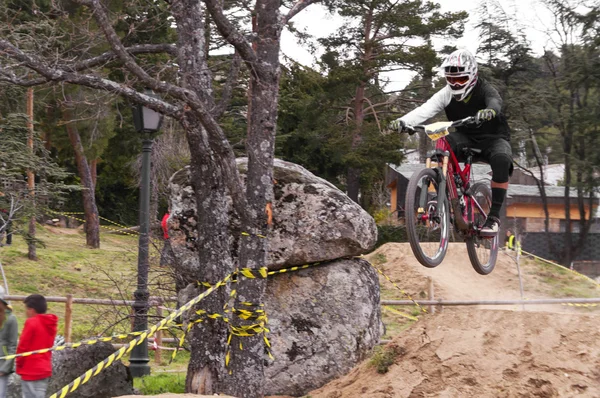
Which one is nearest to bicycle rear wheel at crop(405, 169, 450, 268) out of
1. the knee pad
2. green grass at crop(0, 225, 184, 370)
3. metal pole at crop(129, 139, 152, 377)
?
the knee pad

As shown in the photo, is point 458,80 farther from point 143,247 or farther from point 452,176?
point 143,247

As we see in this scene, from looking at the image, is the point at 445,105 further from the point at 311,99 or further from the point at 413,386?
the point at 311,99

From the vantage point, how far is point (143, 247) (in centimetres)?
1088

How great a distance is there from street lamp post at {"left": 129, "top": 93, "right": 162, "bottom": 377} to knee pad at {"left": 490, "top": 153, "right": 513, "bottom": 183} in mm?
5012

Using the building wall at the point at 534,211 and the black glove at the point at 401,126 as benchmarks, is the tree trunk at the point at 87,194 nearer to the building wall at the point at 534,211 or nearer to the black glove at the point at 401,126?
the building wall at the point at 534,211

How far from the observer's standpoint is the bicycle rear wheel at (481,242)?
873 centimetres

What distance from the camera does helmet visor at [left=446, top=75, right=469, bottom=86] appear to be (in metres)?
7.66

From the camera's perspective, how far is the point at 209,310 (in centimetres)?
888

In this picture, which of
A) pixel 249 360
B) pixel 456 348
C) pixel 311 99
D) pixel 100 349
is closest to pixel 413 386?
pixel 456 348

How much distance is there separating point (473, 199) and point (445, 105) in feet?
3.89

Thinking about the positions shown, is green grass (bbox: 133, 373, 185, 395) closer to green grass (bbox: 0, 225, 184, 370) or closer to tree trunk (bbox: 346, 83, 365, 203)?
green grass (bbox: 0, 225, 184, 370)

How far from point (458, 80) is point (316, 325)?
4189mm

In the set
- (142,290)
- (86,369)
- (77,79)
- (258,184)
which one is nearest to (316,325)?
(142,290)

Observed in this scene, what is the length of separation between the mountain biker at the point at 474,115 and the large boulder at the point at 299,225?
2519 millimetres
